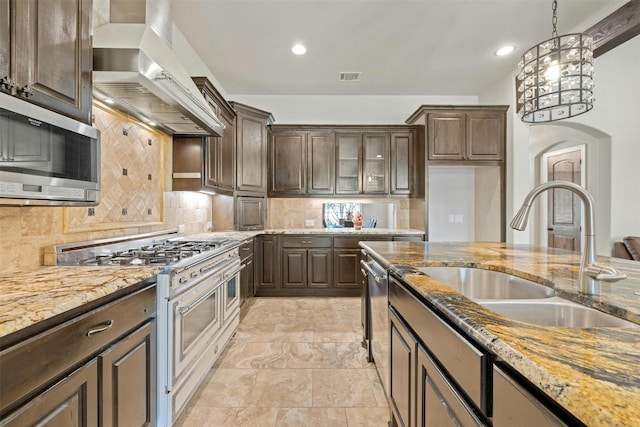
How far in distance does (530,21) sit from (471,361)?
12.2 ft

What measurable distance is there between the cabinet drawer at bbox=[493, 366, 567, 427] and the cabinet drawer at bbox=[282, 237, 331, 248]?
3588 mm

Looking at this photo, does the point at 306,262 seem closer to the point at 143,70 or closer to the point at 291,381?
the point at 291,381

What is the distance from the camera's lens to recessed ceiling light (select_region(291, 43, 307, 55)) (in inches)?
136

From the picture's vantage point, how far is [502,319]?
0.79 metres

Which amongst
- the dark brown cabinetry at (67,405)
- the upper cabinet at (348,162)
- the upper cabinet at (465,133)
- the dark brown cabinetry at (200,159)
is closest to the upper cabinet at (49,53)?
the dark brown cabinetry at (67,405)

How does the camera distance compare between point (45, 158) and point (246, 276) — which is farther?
point (246, 276)

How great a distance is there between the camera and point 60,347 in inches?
39.0

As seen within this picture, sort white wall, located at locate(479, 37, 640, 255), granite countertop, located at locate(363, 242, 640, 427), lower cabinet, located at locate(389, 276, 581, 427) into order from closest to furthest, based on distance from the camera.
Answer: granite countertop, located at locate(363, 242, 640, 427) < lower cabinet, located at locate(389, 276, 581, 427) < white wall, located at locate(479, 37, 640, 255)

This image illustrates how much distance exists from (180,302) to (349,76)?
3.73 meters

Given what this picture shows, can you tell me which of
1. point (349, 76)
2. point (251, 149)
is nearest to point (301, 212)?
point (251, 149)

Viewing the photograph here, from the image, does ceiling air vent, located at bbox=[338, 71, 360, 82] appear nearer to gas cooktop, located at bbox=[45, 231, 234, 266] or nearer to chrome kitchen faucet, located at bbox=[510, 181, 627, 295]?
gas cooktop, located at bbox=[45, 231, 234, 266]

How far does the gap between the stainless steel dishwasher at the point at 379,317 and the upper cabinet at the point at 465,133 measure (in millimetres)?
2713

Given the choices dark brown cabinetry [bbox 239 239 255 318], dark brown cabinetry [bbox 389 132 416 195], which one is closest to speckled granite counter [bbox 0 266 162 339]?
dark brown cabinetry [bbox 239 239 255 318]

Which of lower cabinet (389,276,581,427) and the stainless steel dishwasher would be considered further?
the stainless steel dishwasher
